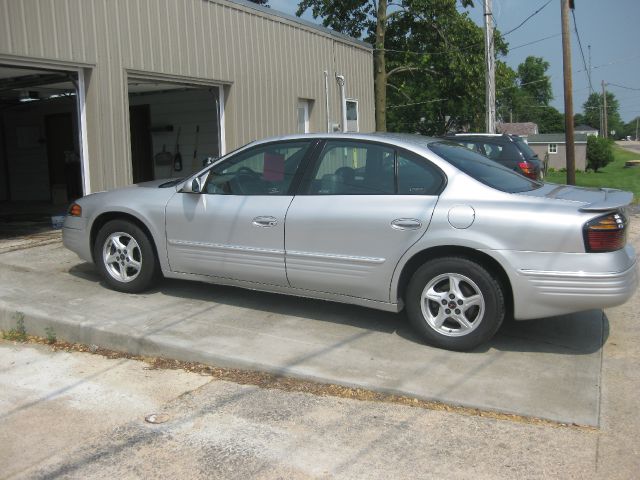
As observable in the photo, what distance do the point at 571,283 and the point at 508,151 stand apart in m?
7.75

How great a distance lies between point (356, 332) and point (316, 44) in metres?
9.63

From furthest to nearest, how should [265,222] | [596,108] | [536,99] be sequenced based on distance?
1. [596,108]
2. [536,99]
3. [265,222]

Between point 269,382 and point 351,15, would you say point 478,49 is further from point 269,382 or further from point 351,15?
point 269,382

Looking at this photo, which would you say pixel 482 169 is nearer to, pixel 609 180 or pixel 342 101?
pixel 342 101

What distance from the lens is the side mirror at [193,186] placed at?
565cm

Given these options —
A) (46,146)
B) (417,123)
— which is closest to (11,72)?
(46,146)

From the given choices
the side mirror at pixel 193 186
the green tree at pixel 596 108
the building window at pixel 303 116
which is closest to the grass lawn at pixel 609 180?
the building window at pixel 303 116

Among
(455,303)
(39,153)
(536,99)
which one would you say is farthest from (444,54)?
(536,99)

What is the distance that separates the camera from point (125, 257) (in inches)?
240

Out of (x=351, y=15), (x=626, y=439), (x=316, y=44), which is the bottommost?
(x=626, y=439)

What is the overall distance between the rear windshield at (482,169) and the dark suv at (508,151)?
239 inches

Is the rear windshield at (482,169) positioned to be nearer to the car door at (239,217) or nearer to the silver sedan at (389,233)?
the silver sedan at (389,233)

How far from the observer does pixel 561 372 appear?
442 centimetres

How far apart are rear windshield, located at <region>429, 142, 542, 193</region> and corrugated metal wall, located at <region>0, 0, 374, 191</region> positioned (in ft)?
17.7
